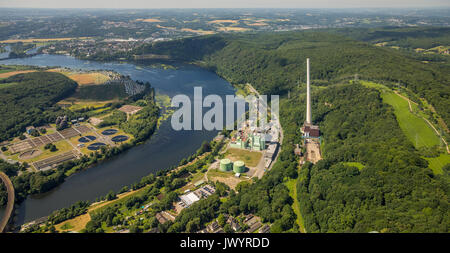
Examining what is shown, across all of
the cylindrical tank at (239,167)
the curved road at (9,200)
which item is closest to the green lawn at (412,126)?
the cylindrical tank at (239,167)

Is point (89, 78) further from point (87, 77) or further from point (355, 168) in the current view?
point (355, 168)

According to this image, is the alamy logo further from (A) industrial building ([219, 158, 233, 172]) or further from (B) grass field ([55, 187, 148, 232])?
(B) grass field ([55, 187, 148, 232])

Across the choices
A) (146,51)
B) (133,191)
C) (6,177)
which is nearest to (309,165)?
(133,191)

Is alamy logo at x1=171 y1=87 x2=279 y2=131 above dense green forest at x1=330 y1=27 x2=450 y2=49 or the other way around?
the other way around

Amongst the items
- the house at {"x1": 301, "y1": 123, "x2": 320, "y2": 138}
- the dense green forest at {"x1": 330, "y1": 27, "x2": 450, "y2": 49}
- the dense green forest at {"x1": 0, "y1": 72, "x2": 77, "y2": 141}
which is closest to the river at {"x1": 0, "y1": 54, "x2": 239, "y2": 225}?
the house at {"x1": 301, "y1": 123, "x2": 320, "y2": 138}

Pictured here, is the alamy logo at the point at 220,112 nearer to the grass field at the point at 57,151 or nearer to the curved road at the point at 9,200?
the grass field at the point at 57,151
